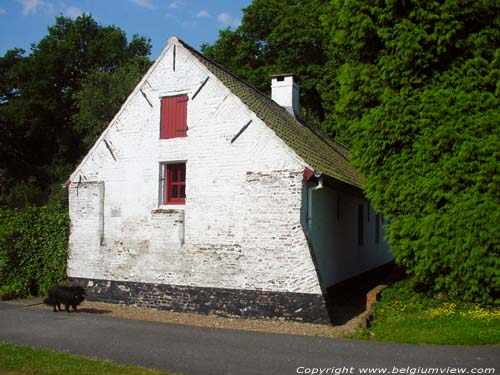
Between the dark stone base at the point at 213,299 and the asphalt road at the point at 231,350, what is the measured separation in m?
1.45

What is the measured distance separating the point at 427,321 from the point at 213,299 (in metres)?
5.16

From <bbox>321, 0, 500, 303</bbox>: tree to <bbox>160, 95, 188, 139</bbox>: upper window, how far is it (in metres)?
4.57

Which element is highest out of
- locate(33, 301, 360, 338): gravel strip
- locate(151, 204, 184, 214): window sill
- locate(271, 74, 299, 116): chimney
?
locate(271, 74, 299, 116): chimney

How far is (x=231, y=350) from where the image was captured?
8336mm

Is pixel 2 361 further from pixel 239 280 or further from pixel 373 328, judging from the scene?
pixel 373 328

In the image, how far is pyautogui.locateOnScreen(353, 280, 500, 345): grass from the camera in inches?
352

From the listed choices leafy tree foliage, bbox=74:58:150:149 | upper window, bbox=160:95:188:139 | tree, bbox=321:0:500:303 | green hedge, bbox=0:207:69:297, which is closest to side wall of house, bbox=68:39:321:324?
upper window, bbox=160:95:188:139

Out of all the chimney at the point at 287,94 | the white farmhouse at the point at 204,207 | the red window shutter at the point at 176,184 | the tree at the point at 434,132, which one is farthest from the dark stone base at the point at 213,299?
the chimney at the point at 287,94

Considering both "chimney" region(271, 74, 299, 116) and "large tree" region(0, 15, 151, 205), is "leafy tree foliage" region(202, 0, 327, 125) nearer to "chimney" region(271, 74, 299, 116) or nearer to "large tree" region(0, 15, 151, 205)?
"large tree" region(0, 15, 151, 205)

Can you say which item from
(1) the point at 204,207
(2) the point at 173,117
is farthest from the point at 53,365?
(2) the point at 173,117

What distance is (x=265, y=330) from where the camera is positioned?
34.0ft

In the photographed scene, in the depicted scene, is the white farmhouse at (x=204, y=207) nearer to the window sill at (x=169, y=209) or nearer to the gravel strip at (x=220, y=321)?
the window sill at (x=169, y=209)

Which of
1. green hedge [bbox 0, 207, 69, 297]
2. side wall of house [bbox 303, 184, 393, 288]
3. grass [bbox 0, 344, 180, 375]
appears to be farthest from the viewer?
green hedge [bbox 0, 207, 69, 297]

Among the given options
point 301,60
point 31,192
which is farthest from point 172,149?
point 31,192
